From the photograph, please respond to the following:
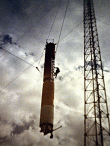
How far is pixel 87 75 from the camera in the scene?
1194 inches

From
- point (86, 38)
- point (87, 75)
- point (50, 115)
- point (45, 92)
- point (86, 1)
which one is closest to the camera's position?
point (50, 115)

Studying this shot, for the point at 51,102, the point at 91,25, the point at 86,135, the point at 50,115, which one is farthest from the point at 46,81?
the point at 91,25

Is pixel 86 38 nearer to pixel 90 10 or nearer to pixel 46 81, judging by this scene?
pixel 90 10

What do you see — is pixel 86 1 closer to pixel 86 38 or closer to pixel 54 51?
pixel 86 38

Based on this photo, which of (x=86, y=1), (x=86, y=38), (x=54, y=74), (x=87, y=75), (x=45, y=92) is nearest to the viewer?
(x=45, y=92)

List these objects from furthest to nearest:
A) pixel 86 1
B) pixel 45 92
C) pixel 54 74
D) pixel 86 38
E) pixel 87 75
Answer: pixel 86 1 < pixel 86 38 < pixel 87 75 < pixel 54 74 < pixel 45 92

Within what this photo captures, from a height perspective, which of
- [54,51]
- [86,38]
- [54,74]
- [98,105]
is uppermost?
[86,38]

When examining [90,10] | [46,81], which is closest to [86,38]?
[90,10]

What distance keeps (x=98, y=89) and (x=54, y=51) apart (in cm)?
1274

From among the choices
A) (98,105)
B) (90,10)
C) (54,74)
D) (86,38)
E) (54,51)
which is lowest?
(98,105)

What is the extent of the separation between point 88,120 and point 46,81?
11.0 metres

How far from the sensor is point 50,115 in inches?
920

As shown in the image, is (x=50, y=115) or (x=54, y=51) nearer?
(x=50, y=115)

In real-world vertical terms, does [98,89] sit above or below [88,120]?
above
